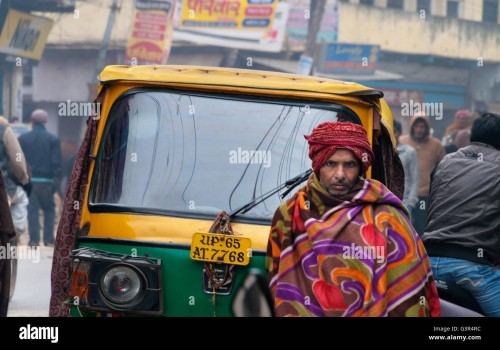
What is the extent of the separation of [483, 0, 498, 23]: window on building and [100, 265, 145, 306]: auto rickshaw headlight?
32.5 m

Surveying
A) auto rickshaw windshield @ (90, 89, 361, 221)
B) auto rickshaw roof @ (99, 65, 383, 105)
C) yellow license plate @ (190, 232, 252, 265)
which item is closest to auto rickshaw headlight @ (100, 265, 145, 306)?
yellow license plate @ (190, 232, 252, 265)

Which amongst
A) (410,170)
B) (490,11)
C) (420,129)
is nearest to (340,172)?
(410,170)

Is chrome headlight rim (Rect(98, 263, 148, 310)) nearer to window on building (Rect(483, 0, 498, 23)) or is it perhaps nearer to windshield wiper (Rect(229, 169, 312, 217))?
windshield wiper (Rect(229, 169, 312, 217))

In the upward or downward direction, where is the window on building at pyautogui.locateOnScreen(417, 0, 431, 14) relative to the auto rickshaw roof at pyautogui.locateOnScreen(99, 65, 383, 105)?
upward

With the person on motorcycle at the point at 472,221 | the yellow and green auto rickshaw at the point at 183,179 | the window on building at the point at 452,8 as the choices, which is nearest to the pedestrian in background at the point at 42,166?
the yellow and green auto rickshaw at the point at 183,179

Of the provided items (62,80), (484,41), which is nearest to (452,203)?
(62,80)

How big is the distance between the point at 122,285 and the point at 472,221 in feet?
5.79

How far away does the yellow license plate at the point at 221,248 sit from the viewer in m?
5.30

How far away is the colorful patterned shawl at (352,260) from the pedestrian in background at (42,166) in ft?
44.2

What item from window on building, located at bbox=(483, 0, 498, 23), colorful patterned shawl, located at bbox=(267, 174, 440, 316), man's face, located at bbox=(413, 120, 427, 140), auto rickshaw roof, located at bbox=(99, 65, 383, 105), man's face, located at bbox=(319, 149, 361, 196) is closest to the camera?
colorful patterned shawl, located at bbox=(267, 174, 440, 316)

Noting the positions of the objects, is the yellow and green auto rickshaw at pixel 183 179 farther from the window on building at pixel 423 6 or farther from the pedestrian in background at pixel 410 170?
the window on building at pixel 423 6

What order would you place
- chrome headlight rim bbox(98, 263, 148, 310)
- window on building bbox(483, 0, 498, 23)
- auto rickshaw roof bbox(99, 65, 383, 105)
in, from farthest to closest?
window on building bbox(483, 0, 498, 23), auto rickshaw roof bbox(99, 65, 383, 105), chrome headlight rim bbox(98, 263, 148, 310)

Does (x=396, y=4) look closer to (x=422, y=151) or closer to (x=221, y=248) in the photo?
(x=422, y=151)

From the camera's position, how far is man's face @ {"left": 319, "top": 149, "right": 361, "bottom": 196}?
4.47 metres
